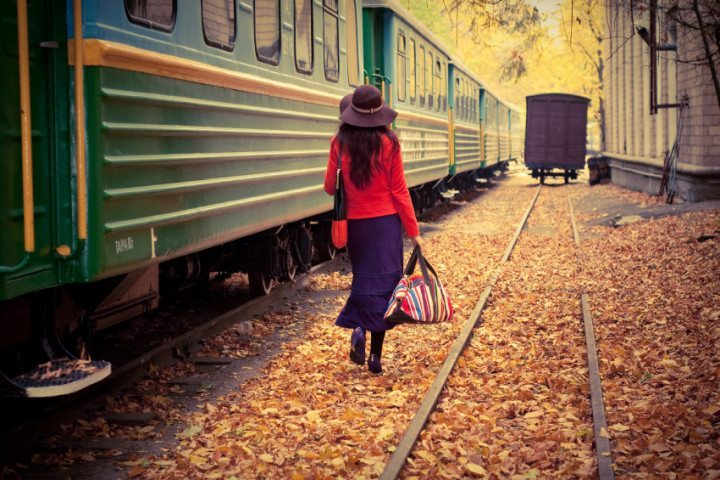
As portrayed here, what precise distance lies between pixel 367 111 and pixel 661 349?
125 inches

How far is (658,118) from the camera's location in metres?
25.1

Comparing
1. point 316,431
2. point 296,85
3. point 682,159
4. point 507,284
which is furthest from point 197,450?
point 682,159

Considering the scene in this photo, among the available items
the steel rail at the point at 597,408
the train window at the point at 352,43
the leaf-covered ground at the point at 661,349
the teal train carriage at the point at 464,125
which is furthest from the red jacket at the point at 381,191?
the teal train carriage at the point at 464,125

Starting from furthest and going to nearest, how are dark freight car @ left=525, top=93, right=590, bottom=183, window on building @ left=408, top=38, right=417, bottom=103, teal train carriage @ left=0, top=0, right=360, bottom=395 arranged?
dark freight car @ left=525, top=93, right=590, bottom=183 < window on building @ left=408, top=38, right=417, bottom=103 < teal train carriage @ left=0, top=0, right=360, bottom=395

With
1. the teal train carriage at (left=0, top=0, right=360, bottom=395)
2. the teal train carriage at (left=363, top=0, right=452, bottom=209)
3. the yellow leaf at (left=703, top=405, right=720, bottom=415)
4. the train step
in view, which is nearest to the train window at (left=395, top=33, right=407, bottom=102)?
the teal train carriage at (left=363, top=0, right=452, bottom=209)

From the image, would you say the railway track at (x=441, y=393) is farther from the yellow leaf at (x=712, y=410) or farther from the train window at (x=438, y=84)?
the train window at (x=438, y=84)

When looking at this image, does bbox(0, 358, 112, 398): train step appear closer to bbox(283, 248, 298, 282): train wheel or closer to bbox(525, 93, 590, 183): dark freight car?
bbox(283, 248, 298, 282): train wheel

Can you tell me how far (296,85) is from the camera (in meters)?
8.09

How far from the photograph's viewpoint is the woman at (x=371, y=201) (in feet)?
19.1

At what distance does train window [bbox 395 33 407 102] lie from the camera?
44.5 feet

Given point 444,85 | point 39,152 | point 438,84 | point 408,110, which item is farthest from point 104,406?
point 444,85

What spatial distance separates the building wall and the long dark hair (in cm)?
547

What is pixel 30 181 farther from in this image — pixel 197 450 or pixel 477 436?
pixel 477 436

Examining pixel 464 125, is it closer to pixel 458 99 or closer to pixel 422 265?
pixel 458 99
